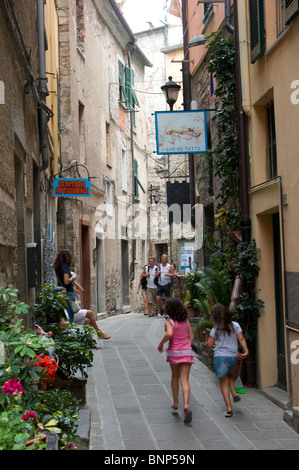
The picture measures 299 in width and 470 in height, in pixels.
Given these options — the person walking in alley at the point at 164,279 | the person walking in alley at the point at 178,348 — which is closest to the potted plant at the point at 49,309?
the person walking in alley at the point at 178,348

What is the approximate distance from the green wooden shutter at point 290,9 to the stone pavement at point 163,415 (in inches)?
160

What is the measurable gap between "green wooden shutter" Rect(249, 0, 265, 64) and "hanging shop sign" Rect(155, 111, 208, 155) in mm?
2228

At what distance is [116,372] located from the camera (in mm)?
9648

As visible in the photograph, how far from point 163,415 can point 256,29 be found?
15.6 ft

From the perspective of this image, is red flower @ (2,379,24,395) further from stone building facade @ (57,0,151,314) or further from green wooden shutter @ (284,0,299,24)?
stone building facade @ (57,0,151,314)

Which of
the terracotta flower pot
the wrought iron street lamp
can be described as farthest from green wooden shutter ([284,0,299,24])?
the wrought iron street lamp

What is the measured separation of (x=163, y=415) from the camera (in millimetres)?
7309

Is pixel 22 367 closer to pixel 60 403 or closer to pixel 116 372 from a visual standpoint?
pixel 60 403

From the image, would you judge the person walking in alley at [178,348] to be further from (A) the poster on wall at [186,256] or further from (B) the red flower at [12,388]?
(A) the poster on wall at [186,256]

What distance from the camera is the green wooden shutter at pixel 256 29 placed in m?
8.24

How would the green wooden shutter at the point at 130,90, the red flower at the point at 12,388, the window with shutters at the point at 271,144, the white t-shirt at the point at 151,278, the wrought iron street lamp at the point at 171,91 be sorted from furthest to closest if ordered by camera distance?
the green wooden shutter at the point at 130,90 < the white t-shirt at the point at 151,278 < the wrought iron street lamp at the point at 171,91 < the window with shutters at the point at 271,144 < the red flower at the point at 12,388

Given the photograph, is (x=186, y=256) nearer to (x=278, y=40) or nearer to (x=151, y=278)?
(x=151, y=278)

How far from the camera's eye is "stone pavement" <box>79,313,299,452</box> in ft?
20.5

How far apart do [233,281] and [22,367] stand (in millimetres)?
5821
